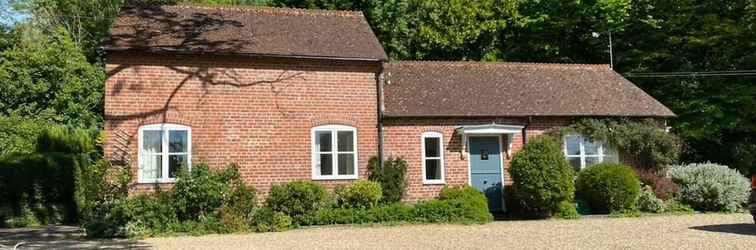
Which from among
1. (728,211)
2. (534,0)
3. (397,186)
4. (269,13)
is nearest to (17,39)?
(269,13)

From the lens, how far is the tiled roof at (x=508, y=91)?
18.0 m

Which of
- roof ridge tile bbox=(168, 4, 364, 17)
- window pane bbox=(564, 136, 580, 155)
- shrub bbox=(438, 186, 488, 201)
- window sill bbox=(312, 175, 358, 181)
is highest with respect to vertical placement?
roof ridge tile bbox=(168, 4, 364, 17)

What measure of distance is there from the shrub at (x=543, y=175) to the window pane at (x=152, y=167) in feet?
29.1

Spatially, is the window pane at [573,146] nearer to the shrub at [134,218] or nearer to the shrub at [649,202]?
the shrub at [649,202]

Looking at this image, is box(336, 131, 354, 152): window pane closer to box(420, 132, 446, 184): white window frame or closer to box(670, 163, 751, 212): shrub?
box(420, 132, 446, 184): white window frame

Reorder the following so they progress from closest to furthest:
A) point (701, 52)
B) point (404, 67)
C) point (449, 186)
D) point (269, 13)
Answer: point (449, 186)
point (269, 13)
point (404, 67)
point (701, 52)

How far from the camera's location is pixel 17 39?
91.0 ft

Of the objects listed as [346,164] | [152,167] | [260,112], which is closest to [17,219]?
[152,167]

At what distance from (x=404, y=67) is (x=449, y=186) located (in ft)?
14.4

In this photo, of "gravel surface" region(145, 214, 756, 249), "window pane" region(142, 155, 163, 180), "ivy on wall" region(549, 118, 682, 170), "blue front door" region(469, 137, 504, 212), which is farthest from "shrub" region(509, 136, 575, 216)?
"window pane" region(142, 155, 163, 180)

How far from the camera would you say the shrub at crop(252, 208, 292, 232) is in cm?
1469

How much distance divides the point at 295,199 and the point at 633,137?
9.83 metres

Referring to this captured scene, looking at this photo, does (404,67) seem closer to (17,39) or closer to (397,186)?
(397,186)

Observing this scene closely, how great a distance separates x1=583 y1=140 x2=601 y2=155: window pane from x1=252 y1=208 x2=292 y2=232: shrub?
902 cm
